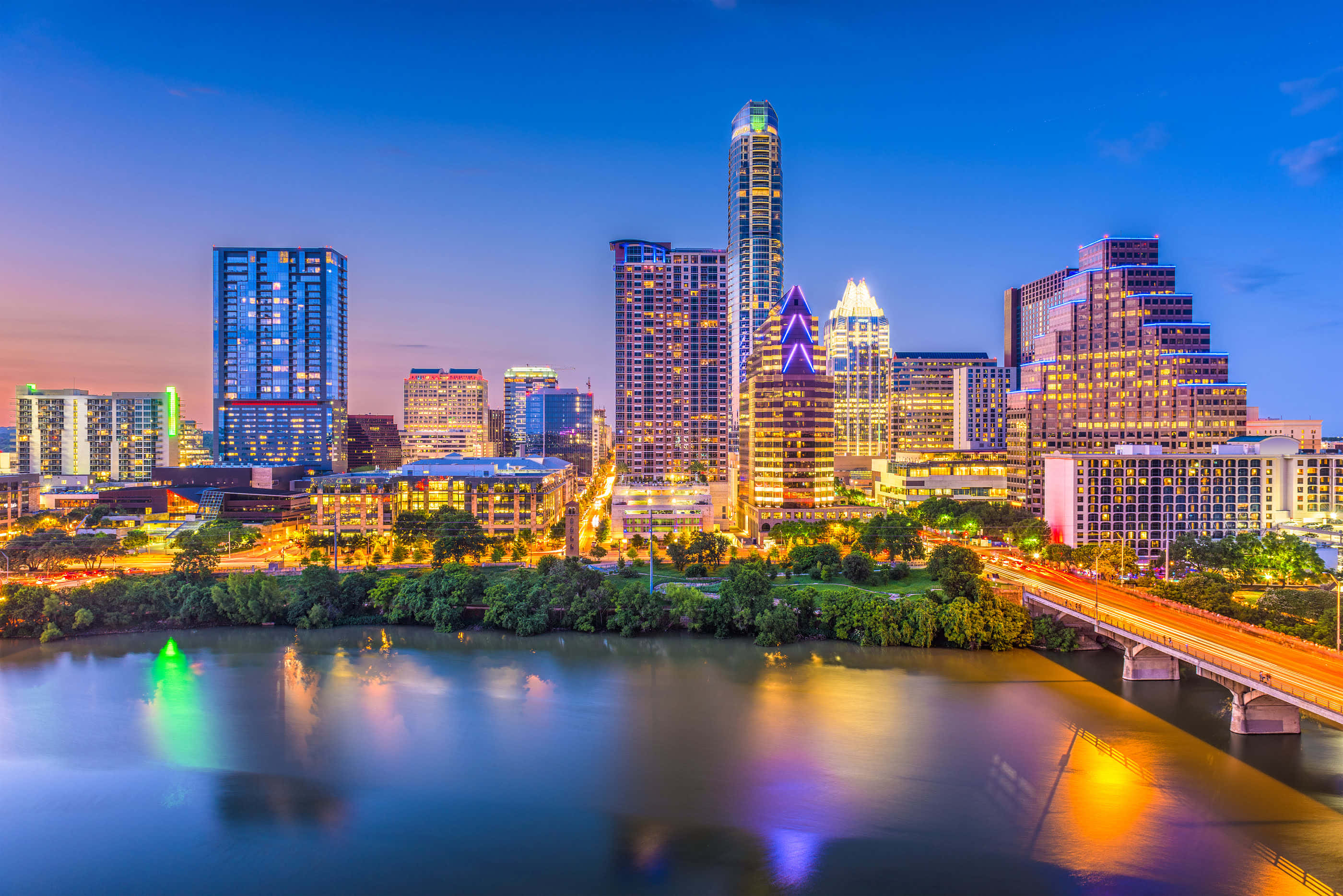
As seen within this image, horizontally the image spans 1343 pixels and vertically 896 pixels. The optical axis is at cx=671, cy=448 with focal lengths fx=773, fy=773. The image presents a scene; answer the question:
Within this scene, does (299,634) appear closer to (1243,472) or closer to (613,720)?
(613,720)

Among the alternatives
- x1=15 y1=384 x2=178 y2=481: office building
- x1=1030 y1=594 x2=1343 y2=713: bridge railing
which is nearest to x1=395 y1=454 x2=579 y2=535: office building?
x1=1030 y1=594 x2=1343 y2=713: bridge railing

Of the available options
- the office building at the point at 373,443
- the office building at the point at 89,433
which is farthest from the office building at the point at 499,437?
the office building at the point at 89,433

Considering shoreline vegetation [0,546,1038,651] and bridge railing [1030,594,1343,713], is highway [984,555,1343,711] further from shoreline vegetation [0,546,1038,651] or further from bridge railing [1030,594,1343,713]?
shoreline vegetation [0,546,1038,651]

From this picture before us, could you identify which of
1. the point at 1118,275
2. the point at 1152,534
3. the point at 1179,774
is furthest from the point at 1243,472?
the point at 1179,774

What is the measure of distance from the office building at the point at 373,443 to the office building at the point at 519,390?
31.6m

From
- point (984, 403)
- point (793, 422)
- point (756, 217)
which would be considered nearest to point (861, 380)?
point (984, 403)

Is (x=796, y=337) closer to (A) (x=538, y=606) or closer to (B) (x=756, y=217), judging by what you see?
(A) (x=538, y=606)

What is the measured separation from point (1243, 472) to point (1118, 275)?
697 inches

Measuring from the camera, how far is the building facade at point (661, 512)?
188 ft

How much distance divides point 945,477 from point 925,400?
125 ft

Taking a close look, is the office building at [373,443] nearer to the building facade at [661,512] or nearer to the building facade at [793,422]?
the building facade at [661,512]

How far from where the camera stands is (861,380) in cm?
12162

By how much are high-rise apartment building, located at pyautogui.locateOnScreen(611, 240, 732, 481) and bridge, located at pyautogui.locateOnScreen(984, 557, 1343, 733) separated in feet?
165

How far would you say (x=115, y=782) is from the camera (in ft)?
64.0
